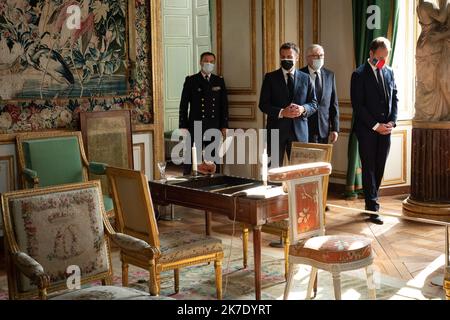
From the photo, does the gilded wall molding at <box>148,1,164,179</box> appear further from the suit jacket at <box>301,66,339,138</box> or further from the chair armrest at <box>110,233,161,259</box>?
the chair armrest at <box>110,233,161,259</box>

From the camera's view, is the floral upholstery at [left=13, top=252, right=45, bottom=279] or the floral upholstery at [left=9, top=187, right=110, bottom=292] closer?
the floral upholstery at [left=13, top=252, right=45, bottom=279]

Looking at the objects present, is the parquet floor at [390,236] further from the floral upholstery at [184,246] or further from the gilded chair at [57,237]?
the gilded chair at [57,237]

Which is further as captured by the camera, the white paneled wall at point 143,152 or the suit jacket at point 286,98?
the white paneled wall at point 143,152

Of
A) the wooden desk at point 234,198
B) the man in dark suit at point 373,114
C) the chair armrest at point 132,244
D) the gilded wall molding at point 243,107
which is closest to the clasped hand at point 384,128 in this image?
the man in dark suit at point 373,114

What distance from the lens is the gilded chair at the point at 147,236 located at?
3.25 metres

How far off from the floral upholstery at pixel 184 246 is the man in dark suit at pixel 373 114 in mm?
2316

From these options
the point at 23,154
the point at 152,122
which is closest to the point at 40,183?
the point at 23,154

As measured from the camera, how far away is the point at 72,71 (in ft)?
17.0

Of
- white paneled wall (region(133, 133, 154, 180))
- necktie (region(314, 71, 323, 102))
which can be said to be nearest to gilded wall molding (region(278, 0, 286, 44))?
necktie (region(314, 71, 323, 102))

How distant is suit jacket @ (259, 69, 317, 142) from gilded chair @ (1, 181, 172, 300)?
2.48 metres

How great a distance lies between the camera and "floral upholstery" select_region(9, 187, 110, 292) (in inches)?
106

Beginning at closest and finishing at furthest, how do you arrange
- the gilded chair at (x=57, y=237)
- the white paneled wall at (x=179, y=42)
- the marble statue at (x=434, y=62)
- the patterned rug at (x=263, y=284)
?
the gilded chair at (x=57, y=237) → the patterned rug at (x=263, y=284) → the marble statue at (x=434, y=62) → the white paneled wall at (x=179, y=42)

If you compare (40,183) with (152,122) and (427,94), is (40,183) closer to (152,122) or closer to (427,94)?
(152,122)

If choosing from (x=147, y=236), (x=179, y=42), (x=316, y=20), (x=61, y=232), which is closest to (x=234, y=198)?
(x=147, y=236)
